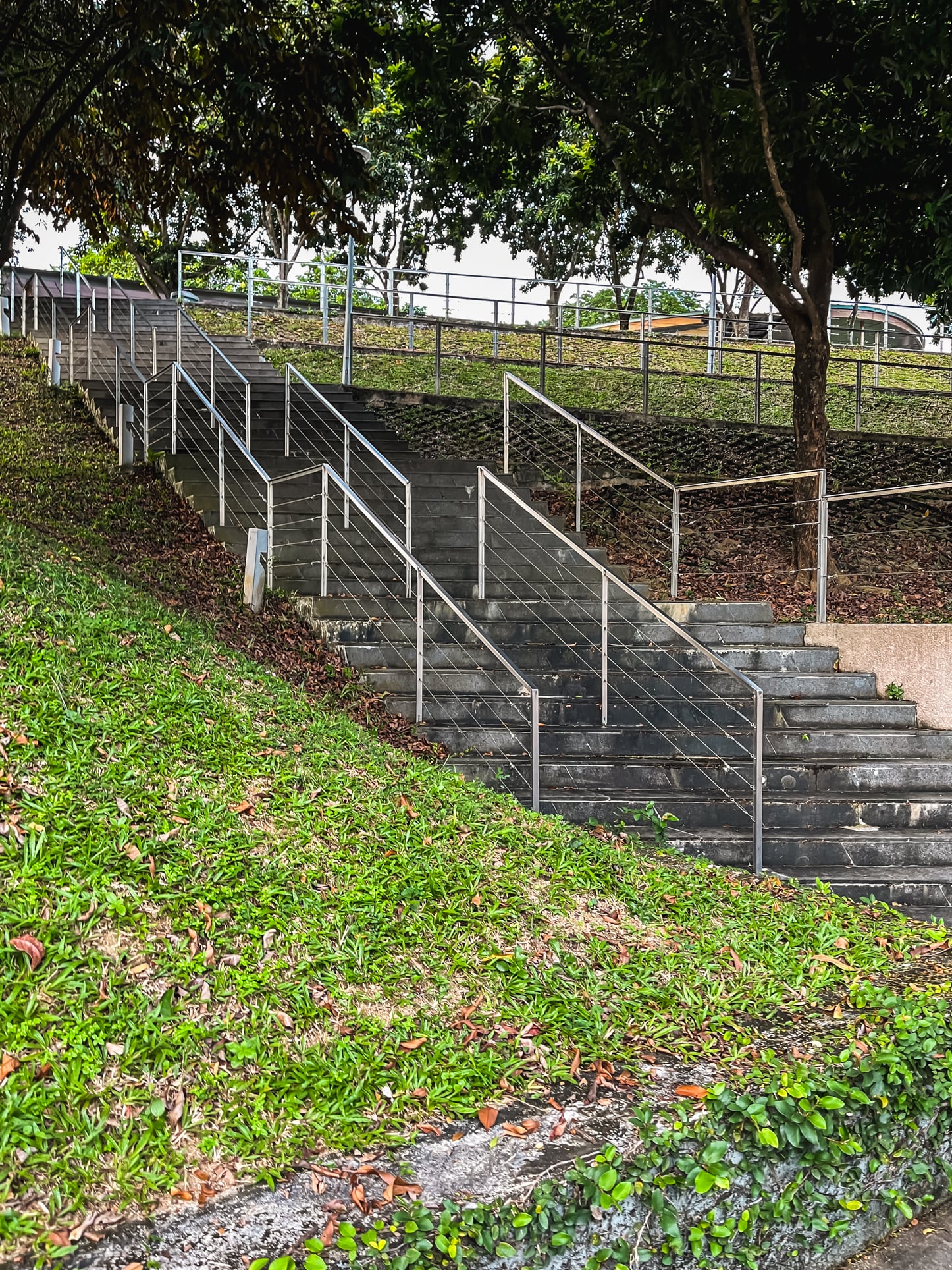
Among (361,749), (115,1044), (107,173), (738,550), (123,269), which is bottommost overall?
(115,1044)

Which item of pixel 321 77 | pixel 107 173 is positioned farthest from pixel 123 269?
pixel 321 77

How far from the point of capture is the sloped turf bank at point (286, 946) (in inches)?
125

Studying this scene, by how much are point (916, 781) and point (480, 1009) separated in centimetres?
400

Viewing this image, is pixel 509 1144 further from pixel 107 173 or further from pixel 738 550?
pixel 107 173

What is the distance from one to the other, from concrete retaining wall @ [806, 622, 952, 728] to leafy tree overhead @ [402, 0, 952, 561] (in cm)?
265

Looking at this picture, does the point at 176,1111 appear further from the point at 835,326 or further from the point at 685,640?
the point at 835,326

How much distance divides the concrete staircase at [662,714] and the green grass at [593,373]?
7902mm

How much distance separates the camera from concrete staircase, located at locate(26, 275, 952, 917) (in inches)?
245

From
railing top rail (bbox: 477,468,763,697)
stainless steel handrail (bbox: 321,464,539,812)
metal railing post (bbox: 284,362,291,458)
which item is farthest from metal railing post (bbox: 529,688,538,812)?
metal railing post (bbox: 284,362,291,458)

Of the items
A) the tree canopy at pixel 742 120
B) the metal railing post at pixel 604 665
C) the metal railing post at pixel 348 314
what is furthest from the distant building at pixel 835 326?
the metal railing post at pixel 604 665

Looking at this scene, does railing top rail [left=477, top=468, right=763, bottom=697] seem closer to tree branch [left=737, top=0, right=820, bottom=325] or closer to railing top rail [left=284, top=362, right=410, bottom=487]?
railing top rail [left=284, top=362, right=410, bottom=487]

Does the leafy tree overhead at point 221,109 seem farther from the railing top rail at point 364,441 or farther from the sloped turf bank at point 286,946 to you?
the sloped turf bank at point 286,946

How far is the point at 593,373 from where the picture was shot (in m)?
19.6

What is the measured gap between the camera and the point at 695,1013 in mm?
4098
